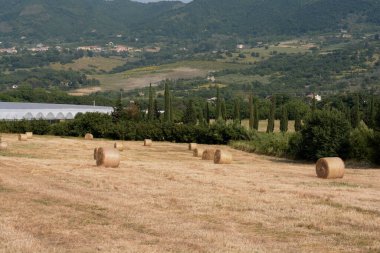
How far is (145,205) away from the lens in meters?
20.8

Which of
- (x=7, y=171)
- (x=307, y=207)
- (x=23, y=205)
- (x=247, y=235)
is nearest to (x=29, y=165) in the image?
(x=7, y=171)

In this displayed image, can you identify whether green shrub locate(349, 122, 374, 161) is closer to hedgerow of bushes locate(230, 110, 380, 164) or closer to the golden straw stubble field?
hedgerow of bushes locate(230, 110, 380, 164)

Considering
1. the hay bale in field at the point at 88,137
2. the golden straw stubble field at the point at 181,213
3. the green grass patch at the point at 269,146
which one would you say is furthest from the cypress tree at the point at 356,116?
the golden straw stubble field at the point at 181,213

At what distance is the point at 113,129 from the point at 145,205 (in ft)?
186

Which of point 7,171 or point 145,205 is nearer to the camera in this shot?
point 145,205

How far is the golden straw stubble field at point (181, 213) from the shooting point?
50.7 ft

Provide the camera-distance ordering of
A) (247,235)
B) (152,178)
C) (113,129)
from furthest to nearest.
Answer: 1. (113,129)
2. (152,178)
3. (247,235)

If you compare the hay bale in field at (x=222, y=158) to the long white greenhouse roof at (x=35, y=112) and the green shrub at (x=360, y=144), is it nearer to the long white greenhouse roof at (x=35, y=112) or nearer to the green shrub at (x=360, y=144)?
the green shrub at (x=360, y=144)

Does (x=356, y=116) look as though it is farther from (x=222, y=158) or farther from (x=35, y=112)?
(x=222, y=158)

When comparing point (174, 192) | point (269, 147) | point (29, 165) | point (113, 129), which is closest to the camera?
point (174, 192)

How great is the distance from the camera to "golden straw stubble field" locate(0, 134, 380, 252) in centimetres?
1546

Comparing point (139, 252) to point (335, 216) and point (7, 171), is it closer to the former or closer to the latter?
point (335, 216)

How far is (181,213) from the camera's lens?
1948 centimetres

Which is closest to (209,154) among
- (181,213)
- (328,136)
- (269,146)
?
(328,136)
